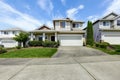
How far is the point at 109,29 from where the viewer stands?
25.0 meters

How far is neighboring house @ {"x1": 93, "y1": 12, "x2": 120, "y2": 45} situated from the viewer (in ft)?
82.5

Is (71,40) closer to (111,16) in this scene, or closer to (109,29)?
(109,29)

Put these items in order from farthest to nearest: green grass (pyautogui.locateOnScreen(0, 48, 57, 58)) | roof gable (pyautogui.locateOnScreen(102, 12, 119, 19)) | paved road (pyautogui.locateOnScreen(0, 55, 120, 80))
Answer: roof gable (pyautogui.locateOnScreen(102, 12, 119, 19)), green grass (pyautogui.locateOnScreen(0, 48, 57, 58)), paved road (pyautogui.locateOnScreen(0, 55, 120, 80))

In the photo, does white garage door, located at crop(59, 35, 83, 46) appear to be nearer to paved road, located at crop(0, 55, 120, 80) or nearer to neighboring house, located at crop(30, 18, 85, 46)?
neighboring house, located at crop(30, 18, 85, 46)

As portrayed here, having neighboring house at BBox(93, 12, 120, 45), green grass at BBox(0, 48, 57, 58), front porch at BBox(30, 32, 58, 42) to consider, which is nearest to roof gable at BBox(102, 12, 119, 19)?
neighboring house at BBox(93, 12, 120, 45)

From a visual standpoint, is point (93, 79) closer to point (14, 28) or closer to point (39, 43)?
point (39, 43)

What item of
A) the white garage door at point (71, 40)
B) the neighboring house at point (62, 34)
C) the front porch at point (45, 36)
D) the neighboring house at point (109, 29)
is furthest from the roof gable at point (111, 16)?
the front porch at point (45, 36)

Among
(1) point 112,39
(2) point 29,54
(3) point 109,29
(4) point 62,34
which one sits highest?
(3) point 109,29

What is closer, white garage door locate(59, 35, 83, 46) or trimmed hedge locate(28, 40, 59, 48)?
trimmed hedge locate(28, 40, 59, 48)

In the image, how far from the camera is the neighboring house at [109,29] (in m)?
25.2

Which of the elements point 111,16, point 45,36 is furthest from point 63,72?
point 111,16

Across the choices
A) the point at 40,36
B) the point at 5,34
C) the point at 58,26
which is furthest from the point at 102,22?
the point at 5,34

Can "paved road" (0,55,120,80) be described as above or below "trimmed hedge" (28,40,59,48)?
below

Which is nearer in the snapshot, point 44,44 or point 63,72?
point 63,72
